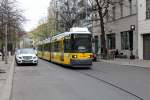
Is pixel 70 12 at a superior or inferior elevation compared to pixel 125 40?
superior

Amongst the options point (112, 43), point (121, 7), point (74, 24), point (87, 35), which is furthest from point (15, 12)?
point (74, 24)

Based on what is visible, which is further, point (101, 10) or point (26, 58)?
point (101, 10)

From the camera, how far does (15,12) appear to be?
29375 mm

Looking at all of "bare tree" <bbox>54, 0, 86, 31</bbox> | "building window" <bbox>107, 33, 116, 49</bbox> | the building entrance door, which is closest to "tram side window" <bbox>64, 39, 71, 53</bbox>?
the building entrance door

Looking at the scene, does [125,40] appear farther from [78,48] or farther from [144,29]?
[78,48]

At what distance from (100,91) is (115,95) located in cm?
140

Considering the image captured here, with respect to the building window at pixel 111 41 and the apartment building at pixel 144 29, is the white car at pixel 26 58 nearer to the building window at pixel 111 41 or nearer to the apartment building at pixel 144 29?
the apartment building at pixel 144 29

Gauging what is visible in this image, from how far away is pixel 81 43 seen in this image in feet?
102

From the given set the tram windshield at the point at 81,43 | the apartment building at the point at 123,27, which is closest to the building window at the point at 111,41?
the apartment building at the point at 123,27

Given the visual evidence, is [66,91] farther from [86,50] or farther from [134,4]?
[134,4]

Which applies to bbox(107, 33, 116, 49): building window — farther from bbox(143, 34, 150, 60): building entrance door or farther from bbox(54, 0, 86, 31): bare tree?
bbox(143, 34, 150, 60): building entrance door

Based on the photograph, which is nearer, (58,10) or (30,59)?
(30,59)

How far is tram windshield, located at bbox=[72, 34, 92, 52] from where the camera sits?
30.9 meters

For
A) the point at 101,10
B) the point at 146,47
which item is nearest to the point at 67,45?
the point at 146,47
